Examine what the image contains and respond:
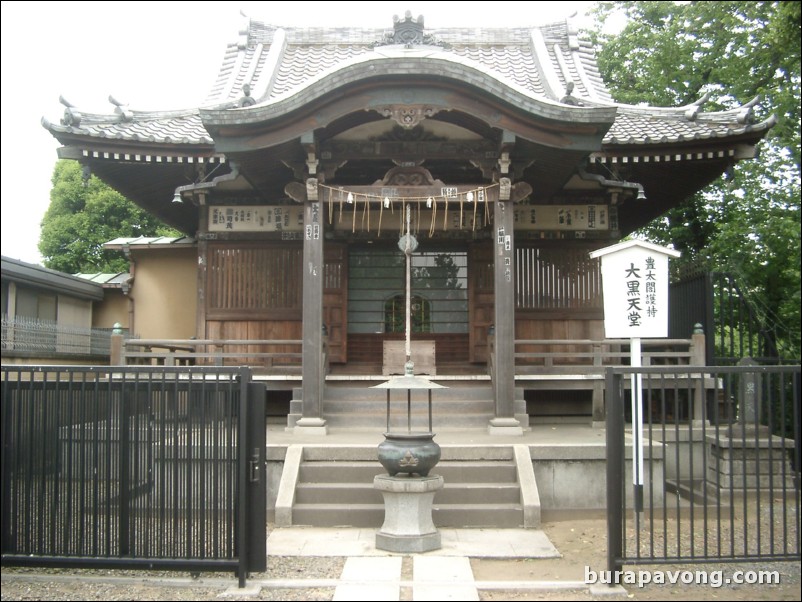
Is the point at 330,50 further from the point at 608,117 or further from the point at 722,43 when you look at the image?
the point at 722,43

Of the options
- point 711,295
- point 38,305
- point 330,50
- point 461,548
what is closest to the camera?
point 461,548

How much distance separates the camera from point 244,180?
12.5m

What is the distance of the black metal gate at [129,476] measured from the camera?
632 cm

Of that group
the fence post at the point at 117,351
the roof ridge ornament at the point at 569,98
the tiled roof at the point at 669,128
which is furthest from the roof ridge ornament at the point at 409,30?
the fence post at the point at 117,351

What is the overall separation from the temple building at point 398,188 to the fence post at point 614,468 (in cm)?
418

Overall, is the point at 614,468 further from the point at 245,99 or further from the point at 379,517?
the point at 245,99

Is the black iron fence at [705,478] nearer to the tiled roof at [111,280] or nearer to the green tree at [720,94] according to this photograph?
the green tree at [720,94]

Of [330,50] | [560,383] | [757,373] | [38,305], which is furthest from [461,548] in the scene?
[330,50]

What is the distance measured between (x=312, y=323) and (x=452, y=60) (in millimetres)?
4159

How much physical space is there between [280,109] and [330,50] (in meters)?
6.75

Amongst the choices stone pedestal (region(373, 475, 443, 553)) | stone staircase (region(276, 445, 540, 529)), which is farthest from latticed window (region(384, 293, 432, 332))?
stone pedestal (region(373, 475, 443, 553))

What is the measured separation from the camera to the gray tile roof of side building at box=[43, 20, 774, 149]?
441 inches

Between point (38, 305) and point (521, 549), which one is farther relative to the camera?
point (38, 305)

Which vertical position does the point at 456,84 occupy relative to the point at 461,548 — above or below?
above
